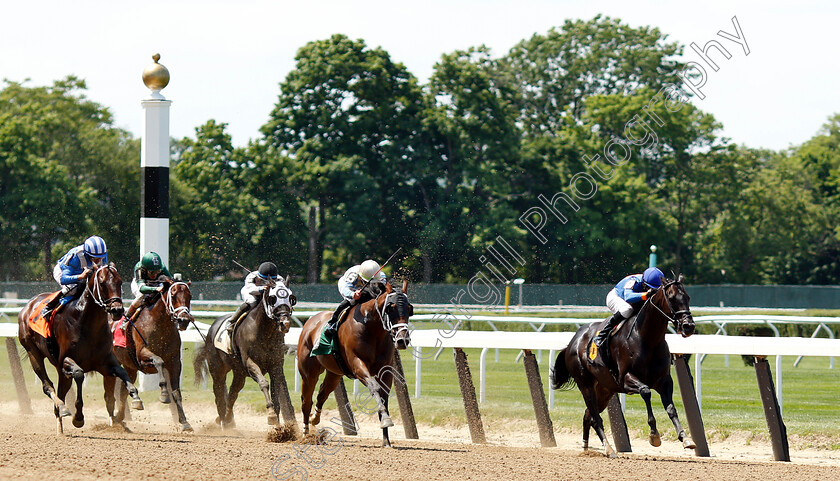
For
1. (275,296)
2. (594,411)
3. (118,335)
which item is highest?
(275,296)

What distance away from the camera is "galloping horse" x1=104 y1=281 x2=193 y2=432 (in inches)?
342

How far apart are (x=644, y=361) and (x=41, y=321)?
4.75 metres

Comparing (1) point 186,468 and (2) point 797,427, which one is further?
(2) point 797,427

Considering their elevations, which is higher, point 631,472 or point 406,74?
point 406,74

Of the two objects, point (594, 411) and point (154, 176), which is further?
point (154, 176)

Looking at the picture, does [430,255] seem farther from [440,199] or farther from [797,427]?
[797,427]

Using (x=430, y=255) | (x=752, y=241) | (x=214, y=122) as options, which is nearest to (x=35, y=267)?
(x=214, y=122)

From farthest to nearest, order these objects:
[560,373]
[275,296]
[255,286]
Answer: [255,286] → [275,296] → [560,373]

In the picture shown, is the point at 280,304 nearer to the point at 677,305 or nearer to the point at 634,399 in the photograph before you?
the point at 677,305

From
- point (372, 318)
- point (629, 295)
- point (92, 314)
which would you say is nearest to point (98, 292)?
point (92, 314)

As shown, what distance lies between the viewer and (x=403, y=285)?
25.0 ft

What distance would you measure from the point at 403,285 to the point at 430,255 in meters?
26.2

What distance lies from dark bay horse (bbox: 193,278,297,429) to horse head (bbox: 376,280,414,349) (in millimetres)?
1173

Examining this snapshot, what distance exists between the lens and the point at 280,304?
834cm
